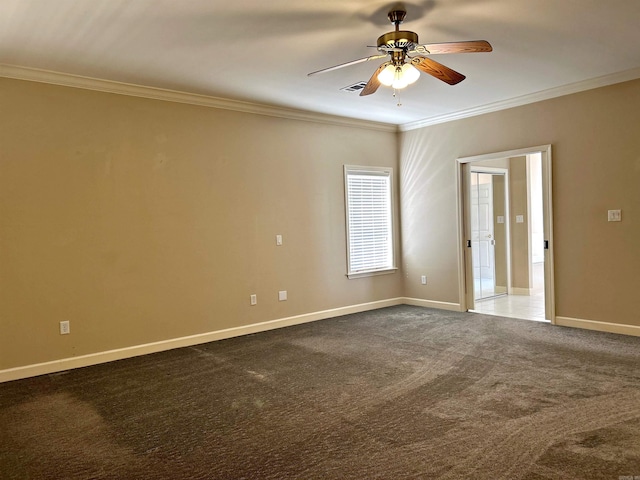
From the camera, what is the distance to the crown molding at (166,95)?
4.15 metres

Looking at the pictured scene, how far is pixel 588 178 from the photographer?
201 inches

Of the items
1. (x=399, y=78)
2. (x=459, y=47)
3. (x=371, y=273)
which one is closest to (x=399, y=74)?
(x=399, y=78)

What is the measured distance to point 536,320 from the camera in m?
5.68

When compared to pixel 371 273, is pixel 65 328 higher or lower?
lower

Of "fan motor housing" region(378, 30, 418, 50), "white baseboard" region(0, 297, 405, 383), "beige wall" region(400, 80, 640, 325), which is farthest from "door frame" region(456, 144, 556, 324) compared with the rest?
"fan motor housing" region(378, 30, 418, 50)

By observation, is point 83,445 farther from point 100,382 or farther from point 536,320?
point 536,320

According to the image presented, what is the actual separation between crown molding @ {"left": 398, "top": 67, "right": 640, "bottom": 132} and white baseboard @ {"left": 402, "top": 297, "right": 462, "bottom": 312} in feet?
8.24

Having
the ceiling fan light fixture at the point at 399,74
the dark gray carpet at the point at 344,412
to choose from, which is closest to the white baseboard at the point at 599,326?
the dark gray carpet at the point at 344,412

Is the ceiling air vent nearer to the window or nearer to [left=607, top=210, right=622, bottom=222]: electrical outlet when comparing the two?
the window

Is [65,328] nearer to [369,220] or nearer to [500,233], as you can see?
[369,220]

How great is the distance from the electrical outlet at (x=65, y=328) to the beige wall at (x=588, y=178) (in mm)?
4793

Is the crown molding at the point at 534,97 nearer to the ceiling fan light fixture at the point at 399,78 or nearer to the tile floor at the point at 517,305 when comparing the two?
the tile floor at the point at 517,305

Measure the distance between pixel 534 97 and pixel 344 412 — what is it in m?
4.31

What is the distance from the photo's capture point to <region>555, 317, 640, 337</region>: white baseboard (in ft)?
15.9
